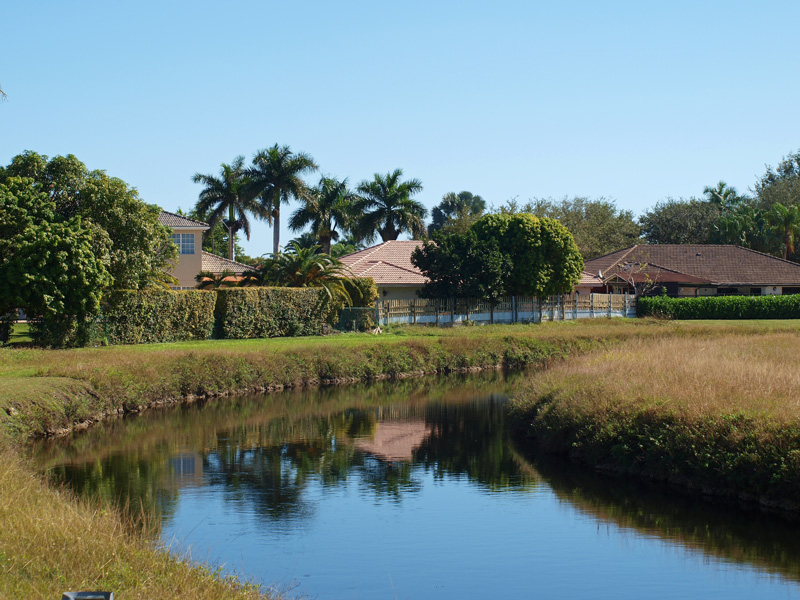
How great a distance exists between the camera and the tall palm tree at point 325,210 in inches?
2844

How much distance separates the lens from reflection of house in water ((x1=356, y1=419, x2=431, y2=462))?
21578mm

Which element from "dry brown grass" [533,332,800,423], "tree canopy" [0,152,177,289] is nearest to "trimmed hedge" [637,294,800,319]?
"dry brown grass" [533,332,800,423]

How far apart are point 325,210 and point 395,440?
50.5 metres

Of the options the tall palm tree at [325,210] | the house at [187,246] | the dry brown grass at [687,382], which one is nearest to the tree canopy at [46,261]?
the dry brown grass at [687,382]

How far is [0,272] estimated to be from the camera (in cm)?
3142

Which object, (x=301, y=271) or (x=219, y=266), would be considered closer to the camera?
(x=301, y=271)

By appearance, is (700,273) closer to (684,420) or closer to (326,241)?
(326,241)

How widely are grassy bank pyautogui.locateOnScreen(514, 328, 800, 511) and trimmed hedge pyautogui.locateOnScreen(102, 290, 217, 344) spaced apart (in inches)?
735

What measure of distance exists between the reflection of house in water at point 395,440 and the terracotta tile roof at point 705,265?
49307 mm

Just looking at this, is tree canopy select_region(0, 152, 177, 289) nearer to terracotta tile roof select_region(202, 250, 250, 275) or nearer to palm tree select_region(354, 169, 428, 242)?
terracotta tile roof select_region(202, 250, 250, 275)

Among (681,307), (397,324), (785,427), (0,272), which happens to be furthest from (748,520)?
(681,307)

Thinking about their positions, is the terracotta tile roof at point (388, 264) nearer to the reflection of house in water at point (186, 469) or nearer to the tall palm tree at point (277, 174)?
the tall palm tree at point (277, 174)

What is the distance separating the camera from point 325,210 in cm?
7244

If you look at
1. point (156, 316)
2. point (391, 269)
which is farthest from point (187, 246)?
point (156, 316)
